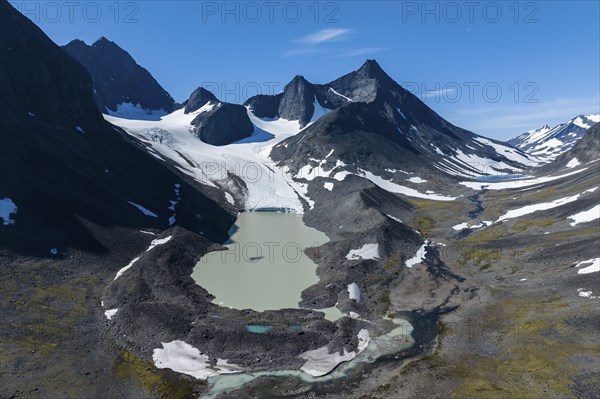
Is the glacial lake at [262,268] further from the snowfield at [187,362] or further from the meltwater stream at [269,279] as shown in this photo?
the snowfield at [187,362]

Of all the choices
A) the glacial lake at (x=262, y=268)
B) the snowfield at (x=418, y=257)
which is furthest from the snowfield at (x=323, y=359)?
the snowfield at (x=418, y=257)

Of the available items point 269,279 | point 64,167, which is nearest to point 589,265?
point 269,279

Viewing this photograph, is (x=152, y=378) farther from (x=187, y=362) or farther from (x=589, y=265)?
(x=589, y=265)

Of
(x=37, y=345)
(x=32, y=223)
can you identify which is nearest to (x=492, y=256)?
(x=37, y=345)

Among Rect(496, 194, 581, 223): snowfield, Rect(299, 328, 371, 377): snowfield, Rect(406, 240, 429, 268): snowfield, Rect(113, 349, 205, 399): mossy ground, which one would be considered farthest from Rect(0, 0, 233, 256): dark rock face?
Rect(496, 194, 581, 223): snowfield

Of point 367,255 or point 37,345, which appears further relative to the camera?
point 367,255

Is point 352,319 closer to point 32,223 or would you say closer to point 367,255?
point 367,255

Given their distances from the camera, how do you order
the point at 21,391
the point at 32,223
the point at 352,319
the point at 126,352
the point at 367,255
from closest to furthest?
the point at 21,391, the point at 126,352, the point at 352,319, the point at 32,223, the point at 367,255
